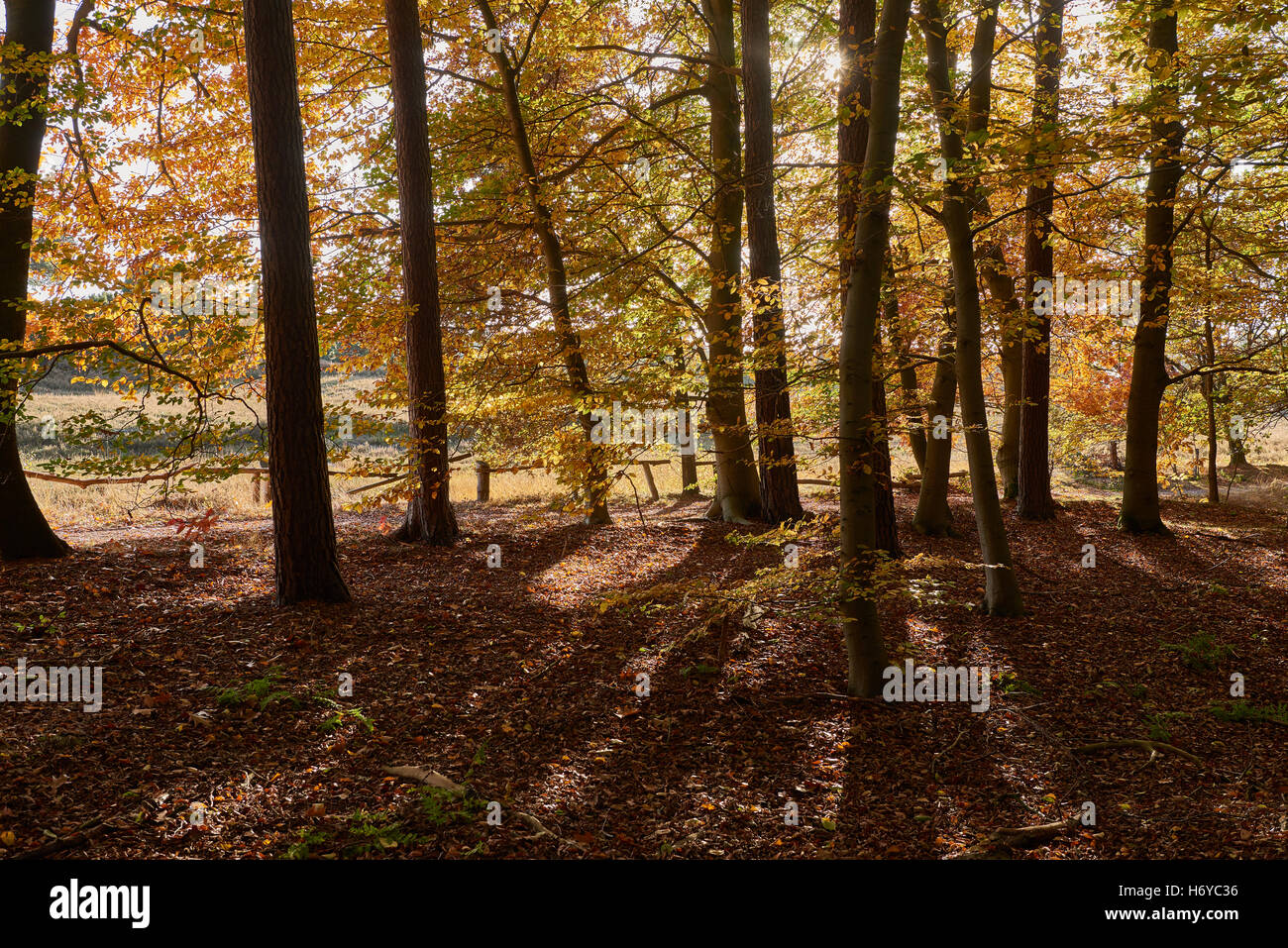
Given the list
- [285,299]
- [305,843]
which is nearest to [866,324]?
[305,843]

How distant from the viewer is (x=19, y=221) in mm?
8617

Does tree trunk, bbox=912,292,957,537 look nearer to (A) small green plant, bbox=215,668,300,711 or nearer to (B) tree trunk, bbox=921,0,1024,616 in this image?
(B) tree trunk, bbox=921,0,1024,616

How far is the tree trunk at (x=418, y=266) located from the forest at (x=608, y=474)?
6 centimetres

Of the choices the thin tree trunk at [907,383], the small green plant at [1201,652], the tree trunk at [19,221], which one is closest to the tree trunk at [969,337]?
the thin tree trunk at [907,383]

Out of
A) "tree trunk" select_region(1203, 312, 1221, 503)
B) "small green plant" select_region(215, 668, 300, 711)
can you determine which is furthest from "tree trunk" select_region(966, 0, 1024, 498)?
"small green plant" select_region(215, 668, 300, 711)

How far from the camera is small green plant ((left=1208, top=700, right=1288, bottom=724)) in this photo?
20.0 ft

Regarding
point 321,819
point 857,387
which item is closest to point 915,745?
point 857,387

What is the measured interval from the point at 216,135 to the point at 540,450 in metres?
7.60

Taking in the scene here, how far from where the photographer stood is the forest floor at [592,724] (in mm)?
4160

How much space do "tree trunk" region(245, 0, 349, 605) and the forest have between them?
0.04 meters

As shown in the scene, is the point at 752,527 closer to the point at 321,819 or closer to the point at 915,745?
the point at 915,745

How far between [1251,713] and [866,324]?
14.8 feet
